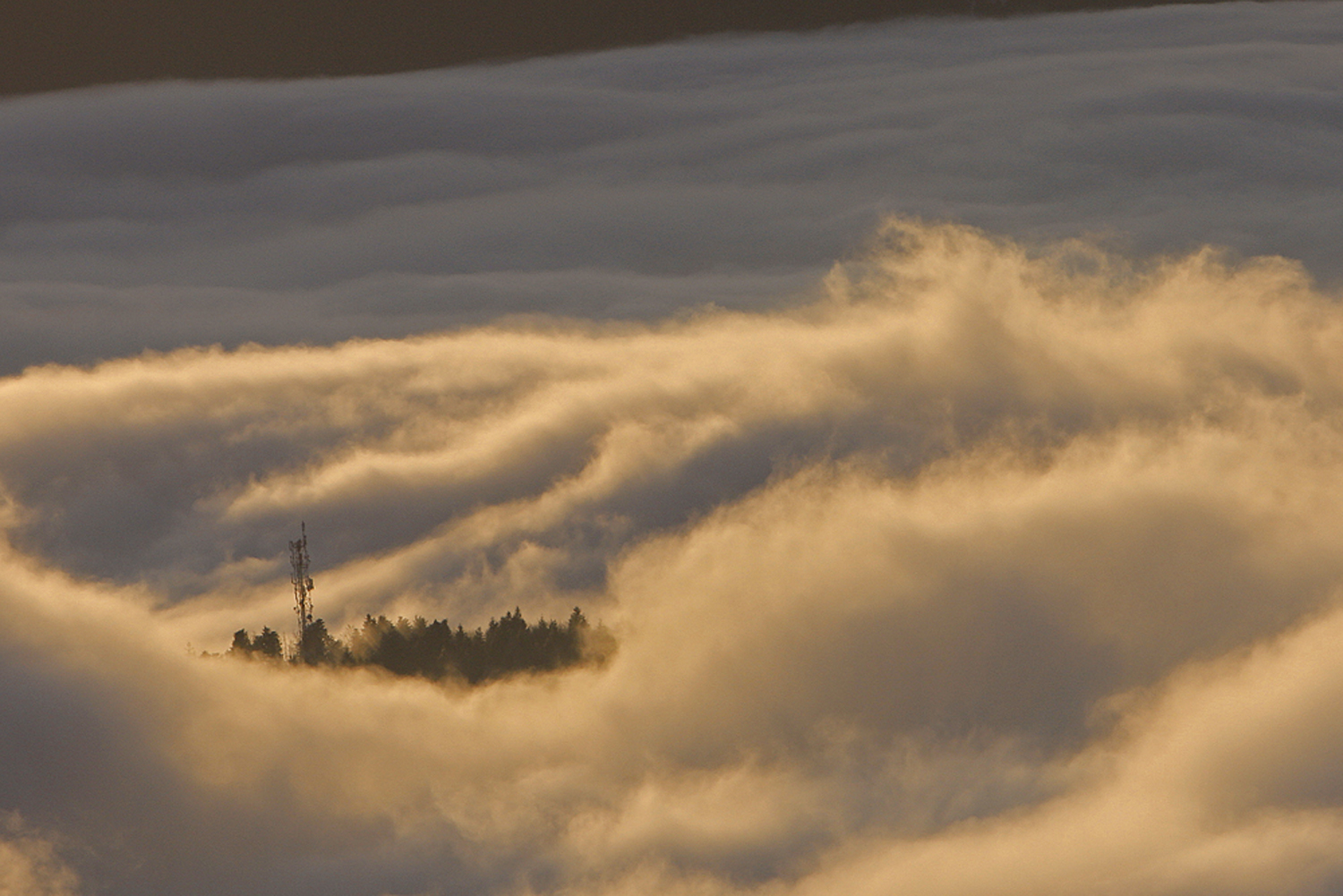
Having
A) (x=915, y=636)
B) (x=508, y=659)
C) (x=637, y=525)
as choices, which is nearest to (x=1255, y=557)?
(x=915, y=636)

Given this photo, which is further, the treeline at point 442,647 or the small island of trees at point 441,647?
the treeline at point 442,647

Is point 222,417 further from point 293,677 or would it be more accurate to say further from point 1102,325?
point 1102,325

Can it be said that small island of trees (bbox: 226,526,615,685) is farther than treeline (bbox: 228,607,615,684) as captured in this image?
No

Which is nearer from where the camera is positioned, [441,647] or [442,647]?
[442,647]
